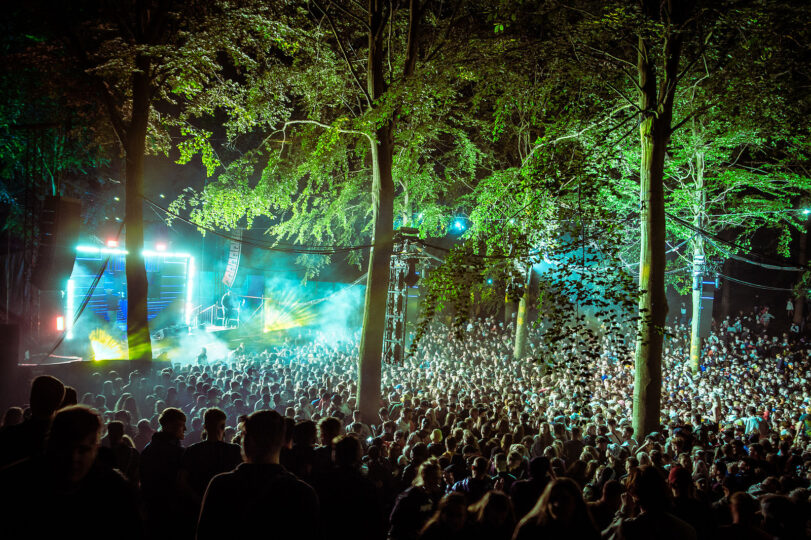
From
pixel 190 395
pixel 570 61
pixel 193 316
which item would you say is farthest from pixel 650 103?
pixel 193 316

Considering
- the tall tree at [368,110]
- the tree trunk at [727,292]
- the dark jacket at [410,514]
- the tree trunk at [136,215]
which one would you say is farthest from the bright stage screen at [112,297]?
the tree trunk at [727,292]

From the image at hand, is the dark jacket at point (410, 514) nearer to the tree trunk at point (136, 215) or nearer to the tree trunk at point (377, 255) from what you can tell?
the tree trunk at point (377, 255)

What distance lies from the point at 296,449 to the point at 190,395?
748 centimetres

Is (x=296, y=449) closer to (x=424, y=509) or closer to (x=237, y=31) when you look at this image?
(x=424, y=509)

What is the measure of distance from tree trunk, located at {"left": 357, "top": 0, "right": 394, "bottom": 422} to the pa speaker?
6.58 metres

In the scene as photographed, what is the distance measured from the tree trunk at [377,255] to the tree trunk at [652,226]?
5130mm

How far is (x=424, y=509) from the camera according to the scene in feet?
11.8

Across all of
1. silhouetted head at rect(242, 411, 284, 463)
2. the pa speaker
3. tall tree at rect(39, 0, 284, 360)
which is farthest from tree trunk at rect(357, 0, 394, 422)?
silhouetted head at rect(242, 411, 284, 463)

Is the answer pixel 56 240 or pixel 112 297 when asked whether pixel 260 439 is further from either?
pixel 112 297

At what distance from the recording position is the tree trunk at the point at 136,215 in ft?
38.1

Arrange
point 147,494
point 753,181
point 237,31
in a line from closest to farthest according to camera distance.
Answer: point 147,494, point 237,31, point 753,181

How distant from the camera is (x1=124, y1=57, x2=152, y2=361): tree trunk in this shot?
11602 millimetres

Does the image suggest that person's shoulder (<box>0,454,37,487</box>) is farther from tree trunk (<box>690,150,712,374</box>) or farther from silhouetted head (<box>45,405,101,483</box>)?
tree trunk (<box>690,150,712,374</box>)

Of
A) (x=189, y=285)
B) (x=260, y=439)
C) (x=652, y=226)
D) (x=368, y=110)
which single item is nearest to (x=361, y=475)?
(x=260, y=439)
